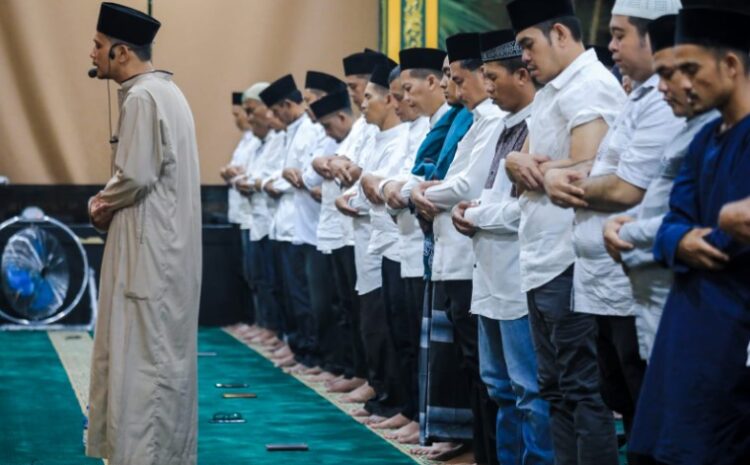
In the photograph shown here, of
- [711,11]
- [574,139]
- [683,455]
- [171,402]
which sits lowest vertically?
[171,402]

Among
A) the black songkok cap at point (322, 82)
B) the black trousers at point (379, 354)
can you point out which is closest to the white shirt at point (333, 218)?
the black songkok cap at point (322, 82)

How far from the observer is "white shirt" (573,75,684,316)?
147 inches

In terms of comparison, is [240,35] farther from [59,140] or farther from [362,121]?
[362,121]

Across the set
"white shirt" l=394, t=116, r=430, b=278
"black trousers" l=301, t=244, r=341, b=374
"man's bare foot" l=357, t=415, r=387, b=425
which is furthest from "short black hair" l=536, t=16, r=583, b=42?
"black trousers" l=301, t=244, r=341, b=374

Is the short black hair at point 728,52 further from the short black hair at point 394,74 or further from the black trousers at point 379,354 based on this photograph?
the black trousers at point 379,354

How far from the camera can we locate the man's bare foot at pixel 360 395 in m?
7.64

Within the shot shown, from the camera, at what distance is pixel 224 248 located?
12.0 metres

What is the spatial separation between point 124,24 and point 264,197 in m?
4.82

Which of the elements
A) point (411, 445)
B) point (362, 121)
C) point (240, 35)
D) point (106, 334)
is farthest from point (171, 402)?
point (240, 35)

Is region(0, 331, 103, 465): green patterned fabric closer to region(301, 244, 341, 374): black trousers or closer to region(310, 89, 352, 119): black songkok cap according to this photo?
region(301, 244, 341, 374): black trousers

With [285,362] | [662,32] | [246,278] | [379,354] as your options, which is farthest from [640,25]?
[246,278]

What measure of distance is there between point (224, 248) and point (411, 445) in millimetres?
5849

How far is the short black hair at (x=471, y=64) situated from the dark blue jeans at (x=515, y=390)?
108 centimetres

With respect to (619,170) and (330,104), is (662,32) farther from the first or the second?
(330,104)
